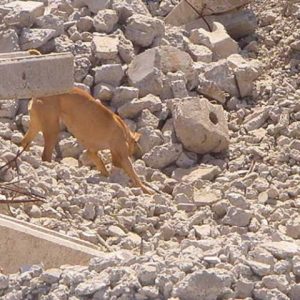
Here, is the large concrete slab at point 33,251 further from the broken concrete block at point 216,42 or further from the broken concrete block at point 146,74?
the broken concrete block at point 216,42

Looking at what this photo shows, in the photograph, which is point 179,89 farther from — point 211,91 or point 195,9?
point 195,9

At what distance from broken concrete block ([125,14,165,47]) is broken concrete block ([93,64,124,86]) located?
2.16 ft

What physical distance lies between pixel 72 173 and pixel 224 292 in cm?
405

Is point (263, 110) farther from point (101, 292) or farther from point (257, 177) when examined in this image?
point (101, 292)

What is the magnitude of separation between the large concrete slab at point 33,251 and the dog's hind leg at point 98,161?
293 cm

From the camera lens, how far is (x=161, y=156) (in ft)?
38.4

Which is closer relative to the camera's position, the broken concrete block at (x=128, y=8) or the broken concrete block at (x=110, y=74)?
the broken concrete block at (x=110, y=74)

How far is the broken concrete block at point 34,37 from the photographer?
12466mm

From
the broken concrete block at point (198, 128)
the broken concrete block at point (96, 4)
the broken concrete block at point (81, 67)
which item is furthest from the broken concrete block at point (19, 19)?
the broken concrete block at point (198, 128)

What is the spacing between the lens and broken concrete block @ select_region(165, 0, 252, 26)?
1441cm

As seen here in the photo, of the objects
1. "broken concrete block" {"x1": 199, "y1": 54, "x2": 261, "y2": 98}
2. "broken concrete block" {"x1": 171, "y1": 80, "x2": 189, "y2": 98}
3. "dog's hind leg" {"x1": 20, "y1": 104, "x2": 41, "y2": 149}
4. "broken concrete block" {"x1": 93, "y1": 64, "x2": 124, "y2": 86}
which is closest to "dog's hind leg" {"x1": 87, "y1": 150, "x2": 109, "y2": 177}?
"dog's hind leg" {"x1": 20, "y1": 104, "x2": 41, "y2": 149}

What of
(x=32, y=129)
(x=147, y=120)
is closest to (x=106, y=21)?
(x=147, y=120)

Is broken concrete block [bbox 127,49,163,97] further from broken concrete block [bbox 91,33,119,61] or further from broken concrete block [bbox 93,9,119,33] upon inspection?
broken concrete block [bbox 93,9,119,33]

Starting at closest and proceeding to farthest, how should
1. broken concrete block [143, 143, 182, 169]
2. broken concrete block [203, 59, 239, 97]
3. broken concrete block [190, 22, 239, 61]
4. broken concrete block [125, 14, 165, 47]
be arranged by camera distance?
broken concrete block [143, 143, 182, 169], broken concrete block [203, 59, 239, 97], broken concrete block [125, 14, 165, 47], broken concrete block [190, 22, 239, 61]
